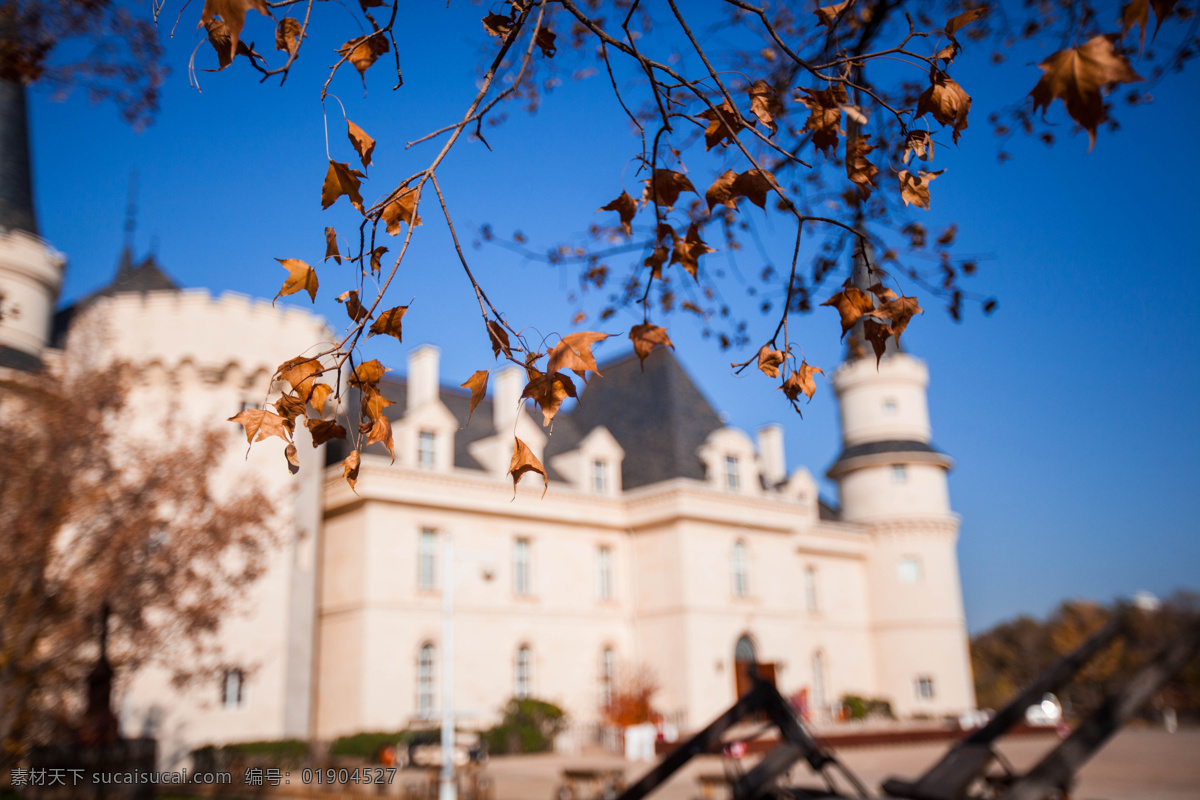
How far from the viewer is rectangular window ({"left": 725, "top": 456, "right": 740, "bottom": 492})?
3425cm

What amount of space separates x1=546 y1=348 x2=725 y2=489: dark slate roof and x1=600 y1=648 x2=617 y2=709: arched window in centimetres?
619

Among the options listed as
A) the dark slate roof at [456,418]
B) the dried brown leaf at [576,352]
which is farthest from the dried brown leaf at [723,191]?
the dark slate roof at [456,418]

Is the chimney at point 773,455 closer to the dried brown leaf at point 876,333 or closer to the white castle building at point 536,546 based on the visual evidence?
the white castle building at point 536,546

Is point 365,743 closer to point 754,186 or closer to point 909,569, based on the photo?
point 754,186

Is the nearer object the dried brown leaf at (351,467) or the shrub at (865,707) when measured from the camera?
the dried brown leaf at (351,467)

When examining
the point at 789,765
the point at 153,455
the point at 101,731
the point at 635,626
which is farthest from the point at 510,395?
the point at 789,765

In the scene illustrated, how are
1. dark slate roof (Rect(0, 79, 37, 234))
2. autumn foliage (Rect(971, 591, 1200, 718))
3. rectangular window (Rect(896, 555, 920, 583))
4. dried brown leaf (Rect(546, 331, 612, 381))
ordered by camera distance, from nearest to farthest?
dried brown leaf (Rect(546, 331, 612, 381))
dark slate roof (Rect(0, 79, 37, 234))
rectangular window (Rect(896, 555, 920, 583))
autumn foliage (Rect(971, 591, 1200, 718))

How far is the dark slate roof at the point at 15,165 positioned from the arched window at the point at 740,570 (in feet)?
80.8

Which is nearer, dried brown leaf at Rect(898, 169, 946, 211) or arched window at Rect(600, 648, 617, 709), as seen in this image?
dried brown leaf at Rect(898, 169, 946, 211)

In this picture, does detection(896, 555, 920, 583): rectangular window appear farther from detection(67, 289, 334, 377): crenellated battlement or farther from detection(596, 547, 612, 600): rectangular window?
detection(67, 289, 334, 377): crenellated battlement

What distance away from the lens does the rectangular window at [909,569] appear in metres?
39.9

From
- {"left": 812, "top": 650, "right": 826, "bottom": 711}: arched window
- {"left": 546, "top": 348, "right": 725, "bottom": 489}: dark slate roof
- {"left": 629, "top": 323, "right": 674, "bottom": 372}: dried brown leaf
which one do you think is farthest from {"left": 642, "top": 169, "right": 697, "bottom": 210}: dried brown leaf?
{"left": 812, "top": 650, "right": 826, "bottom": 711}: arched window

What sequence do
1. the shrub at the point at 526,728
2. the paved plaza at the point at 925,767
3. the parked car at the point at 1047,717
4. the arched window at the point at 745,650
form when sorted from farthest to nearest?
the parked car at the point at 1047,717, the arched window at the point at 745,650, the shrub at the point at 526,728, the paved plaza at the point at 925,767

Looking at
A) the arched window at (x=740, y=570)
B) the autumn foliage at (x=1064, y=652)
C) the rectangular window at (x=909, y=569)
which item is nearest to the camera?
the arched window at (x=740, y=570)
